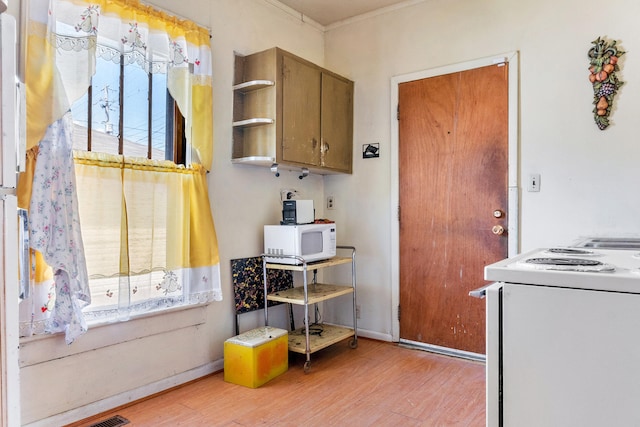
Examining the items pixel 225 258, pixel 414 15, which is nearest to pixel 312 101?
pixel 414 15

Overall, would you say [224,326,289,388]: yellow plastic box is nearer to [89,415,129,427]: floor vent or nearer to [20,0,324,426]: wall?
[20,0,324,426]: wall

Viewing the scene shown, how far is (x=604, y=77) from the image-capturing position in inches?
101

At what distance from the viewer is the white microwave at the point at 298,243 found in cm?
291

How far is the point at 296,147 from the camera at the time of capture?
3062 millimetres

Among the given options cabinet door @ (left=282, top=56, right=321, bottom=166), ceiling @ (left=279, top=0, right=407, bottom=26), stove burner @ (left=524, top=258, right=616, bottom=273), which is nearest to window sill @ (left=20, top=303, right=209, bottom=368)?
cabinet door @ (left=282, top=56, right=321, bottom=166)

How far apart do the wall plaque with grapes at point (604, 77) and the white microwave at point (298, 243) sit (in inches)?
73.4

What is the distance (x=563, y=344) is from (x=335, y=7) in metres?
3.24

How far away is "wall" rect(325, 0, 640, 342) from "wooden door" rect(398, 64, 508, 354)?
140 millimetres

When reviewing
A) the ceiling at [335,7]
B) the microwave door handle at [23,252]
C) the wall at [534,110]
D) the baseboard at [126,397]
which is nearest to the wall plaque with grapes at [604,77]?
the wall at [534,110]

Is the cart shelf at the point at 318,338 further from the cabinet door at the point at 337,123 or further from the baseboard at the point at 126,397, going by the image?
the cabinet door at the point at 337,123

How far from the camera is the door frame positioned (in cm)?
289

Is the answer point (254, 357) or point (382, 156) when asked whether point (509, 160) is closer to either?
point (382, 156)

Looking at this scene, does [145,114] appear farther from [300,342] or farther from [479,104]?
[479,104]

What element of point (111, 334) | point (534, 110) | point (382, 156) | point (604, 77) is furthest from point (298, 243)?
point (604, 77)
